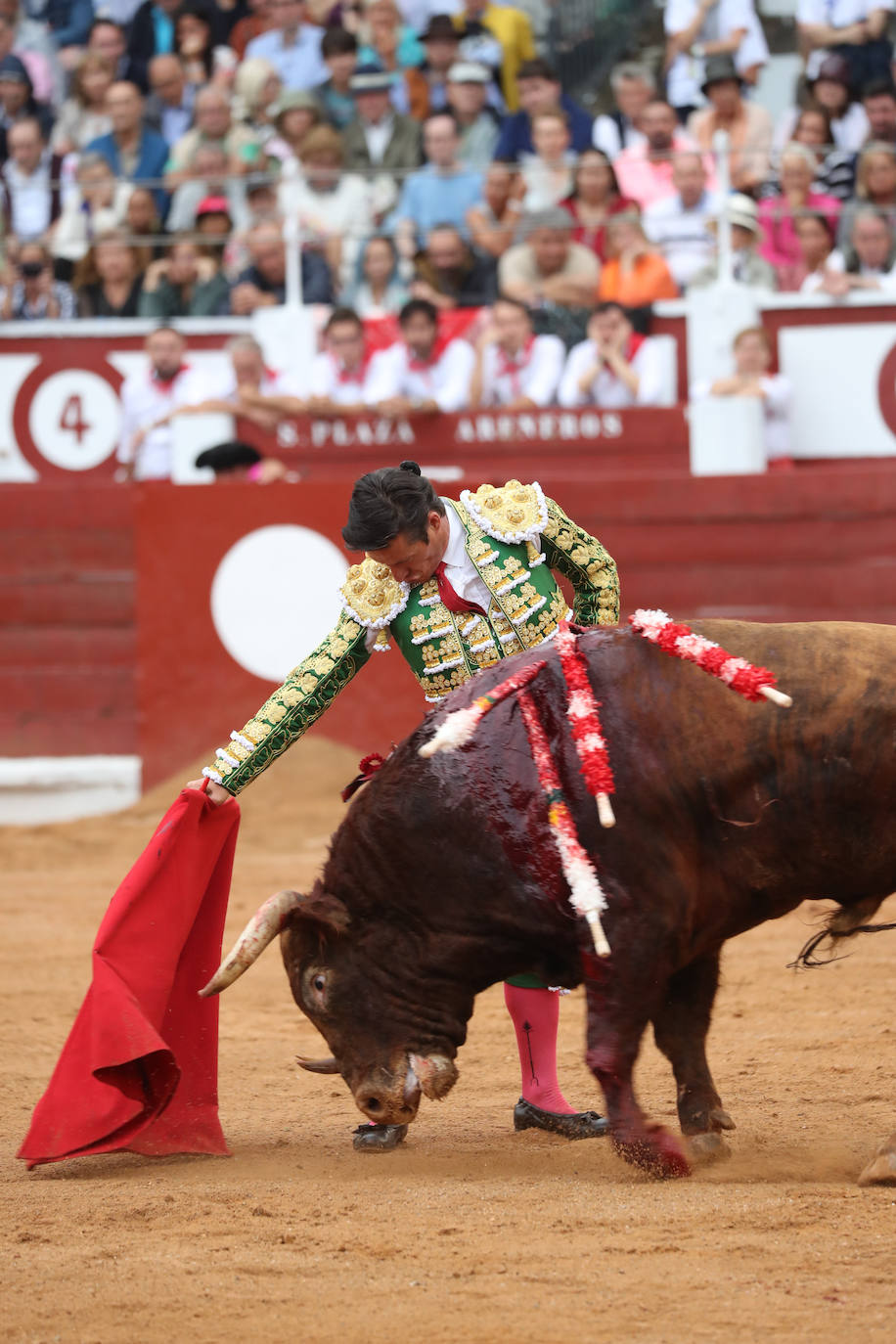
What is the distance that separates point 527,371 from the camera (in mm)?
8297

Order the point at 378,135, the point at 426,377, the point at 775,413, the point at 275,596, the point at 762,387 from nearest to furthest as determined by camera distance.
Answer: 1. the point at 275,596
2. the point at 762,387
3. the point at 775,413
4. the point at 426,377
5. the point at 378,135

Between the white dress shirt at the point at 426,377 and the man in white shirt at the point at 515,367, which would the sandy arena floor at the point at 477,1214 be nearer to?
the man in white shirt at the point at 515,367

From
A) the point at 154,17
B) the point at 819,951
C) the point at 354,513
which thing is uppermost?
the point at 154,17

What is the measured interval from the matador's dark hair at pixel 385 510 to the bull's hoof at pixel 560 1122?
1190 mm

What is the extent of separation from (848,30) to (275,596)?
4.50 metres

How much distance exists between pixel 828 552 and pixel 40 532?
11.8ft

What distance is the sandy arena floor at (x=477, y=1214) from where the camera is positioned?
8.00 ft

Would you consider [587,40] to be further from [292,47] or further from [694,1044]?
[694,1044]

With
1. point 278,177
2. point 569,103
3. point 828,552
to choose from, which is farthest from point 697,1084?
point 569,103

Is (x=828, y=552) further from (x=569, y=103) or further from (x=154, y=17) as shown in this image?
(x=154, y=17)

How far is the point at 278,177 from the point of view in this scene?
869 centimetres

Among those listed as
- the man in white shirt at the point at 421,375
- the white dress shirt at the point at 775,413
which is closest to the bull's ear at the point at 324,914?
the man in white shirt at the point at 421,375

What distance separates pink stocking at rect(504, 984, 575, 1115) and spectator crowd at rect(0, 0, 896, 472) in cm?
504

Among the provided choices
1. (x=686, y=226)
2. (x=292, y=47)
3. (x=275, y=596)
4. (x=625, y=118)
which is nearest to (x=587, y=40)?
(x=292, y=47)
